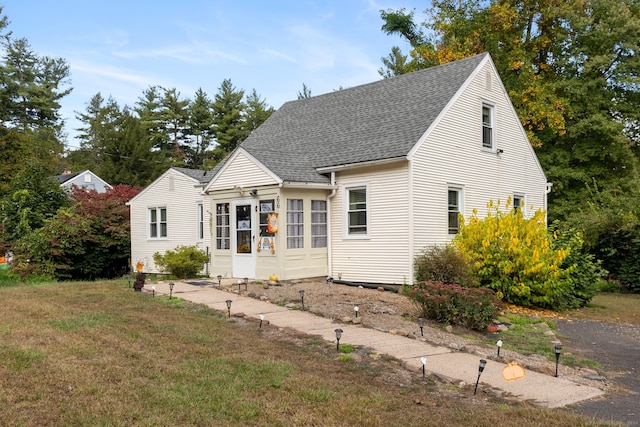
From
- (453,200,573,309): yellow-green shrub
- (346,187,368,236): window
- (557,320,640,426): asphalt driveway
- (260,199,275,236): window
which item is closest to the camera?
(557,320,640,426): asphalt driveway

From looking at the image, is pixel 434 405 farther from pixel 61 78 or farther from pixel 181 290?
pixel 61 78

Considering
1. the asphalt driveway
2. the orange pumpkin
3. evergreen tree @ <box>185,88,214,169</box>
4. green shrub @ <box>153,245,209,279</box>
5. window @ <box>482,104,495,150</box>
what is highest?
evergreen tree @ <box>185,88,214,169</box>

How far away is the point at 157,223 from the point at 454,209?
1242 cm

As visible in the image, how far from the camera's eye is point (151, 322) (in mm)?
9398

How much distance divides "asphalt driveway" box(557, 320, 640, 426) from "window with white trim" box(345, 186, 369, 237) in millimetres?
5956

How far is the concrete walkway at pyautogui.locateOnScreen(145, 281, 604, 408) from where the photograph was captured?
6127 millimetres

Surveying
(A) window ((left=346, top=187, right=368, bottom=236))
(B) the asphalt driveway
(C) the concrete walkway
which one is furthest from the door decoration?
(B) the asphalt driveway

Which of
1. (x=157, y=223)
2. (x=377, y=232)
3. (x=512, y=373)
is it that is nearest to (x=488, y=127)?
(x=377, y=232)

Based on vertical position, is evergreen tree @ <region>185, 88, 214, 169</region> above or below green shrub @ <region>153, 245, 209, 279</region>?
above

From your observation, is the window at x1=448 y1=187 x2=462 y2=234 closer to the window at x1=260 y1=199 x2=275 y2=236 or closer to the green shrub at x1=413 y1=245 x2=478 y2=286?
the green shrub at x1=413 y1=245 x2=478 y2=286

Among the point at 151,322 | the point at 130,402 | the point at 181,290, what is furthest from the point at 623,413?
the point at 181,290

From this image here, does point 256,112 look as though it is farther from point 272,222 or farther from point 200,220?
point 272,222

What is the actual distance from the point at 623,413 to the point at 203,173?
18897 mm

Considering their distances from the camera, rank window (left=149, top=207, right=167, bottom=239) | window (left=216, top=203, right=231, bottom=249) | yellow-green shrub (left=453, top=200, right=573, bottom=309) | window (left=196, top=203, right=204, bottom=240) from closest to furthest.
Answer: yellow-green shrub (left=453, top=200, right=573, bottom=309), window (left=216, top=203, right=231, bottom=249), window (left=196, top=203, right=204, bottom=240), window (left=149, top=207, right=167, bottom=239)
